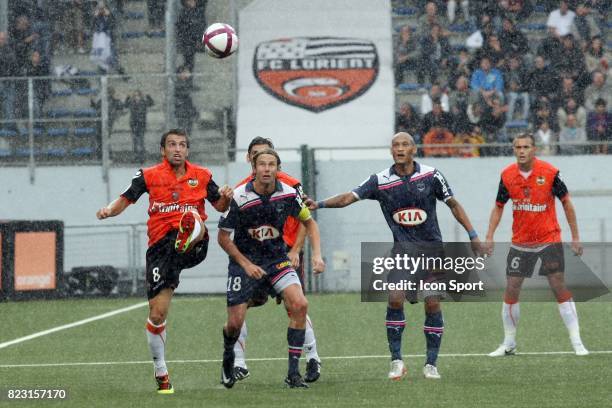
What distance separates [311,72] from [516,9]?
4515 mm

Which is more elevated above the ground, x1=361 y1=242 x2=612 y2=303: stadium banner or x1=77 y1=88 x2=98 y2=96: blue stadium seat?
x1=77 y1=88 x2=98 y2=96: blue stadium seat

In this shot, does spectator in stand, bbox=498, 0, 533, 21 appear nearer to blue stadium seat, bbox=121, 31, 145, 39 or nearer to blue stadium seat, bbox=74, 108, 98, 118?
blue stadium seat, bbox=121, 31, 145, 39

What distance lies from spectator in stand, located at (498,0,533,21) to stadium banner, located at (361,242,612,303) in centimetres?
581

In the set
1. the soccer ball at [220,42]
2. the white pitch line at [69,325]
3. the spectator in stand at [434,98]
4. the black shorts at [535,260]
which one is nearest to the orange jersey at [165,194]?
the soccer ball at [220,42]

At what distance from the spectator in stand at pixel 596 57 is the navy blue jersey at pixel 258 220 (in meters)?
16.0

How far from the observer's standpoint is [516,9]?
26734 millimetres

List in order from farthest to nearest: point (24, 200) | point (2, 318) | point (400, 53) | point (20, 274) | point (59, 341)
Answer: point (400, 53) < point (24, 200) < point (20, 274) < point (2, 318) < point (59, 341)

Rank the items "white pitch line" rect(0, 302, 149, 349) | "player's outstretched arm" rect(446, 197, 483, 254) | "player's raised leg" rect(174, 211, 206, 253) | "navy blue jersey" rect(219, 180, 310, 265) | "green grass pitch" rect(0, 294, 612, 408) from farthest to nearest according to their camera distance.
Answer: "white pitch line" rect(0, 302, 149, 349) < "player's outstretched arm" rect(446, 197, 483, 254) < "navy blue jersey" rect(219, 180, 310, 265) < "player's raised leg" rect(174, 211, 206, 253) < "green grass pitch" rect(0, 294, 612, 408)

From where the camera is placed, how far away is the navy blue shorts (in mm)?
10516

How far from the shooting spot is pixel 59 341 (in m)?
15.4

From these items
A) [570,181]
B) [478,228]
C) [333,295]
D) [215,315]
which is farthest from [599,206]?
[215,315]

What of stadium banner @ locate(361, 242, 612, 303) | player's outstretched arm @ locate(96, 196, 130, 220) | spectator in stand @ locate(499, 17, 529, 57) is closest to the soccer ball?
stadium banner @ locate(361, 242, 612, 303)

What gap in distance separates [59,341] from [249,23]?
40.2 ft

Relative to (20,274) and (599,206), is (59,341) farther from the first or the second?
(599,206)
